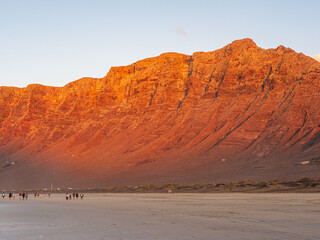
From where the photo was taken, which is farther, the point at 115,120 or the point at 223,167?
the point at 115,120

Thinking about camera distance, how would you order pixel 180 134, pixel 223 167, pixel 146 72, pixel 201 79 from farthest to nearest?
pixel 146 72, pixel 201 79, pixel 180 134, pixel 223 167

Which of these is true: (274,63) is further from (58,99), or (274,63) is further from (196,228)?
(196,228)

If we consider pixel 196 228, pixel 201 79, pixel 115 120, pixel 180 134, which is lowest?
pixel 196 228

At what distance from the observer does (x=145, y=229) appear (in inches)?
527

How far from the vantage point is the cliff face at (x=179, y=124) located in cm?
8475

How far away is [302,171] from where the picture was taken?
68312 millimetres

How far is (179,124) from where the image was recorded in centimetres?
10475

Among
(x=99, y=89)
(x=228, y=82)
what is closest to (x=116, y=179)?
(x=228, y=82)

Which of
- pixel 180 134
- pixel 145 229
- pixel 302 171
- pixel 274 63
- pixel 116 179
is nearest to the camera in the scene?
pixel 145 229

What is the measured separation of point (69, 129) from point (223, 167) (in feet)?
227

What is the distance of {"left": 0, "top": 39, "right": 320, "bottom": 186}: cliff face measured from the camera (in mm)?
84750

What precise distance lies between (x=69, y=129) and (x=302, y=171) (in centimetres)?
8609

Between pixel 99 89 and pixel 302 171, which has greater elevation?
pixel 99 89

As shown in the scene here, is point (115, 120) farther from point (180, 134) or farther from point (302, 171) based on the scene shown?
point (302, 171)
